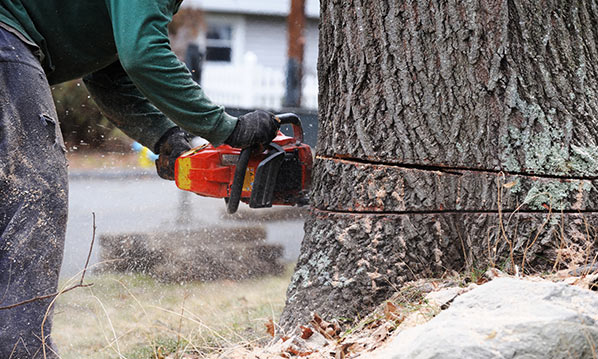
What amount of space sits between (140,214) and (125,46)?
11.8ft

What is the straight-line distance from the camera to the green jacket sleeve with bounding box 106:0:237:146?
80.4 inches

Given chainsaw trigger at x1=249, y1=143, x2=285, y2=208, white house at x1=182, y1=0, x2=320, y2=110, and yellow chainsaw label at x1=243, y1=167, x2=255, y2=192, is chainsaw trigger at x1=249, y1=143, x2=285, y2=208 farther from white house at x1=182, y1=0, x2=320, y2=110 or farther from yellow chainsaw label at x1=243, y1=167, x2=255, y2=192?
white house at x1=182, y1=0, x2=320, y2=110

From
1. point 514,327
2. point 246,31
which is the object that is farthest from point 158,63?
point 246,31

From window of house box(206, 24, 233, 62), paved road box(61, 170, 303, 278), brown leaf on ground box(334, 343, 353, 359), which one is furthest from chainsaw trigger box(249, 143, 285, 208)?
window of house box(206, 24, 233, 62)

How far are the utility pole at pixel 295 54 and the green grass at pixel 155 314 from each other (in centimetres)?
767

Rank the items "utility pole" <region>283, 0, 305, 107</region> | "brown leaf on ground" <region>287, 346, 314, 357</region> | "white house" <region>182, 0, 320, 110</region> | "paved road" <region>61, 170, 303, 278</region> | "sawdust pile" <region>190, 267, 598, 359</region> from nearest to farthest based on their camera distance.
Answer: "sawdust pile" <region>190, 267, 598, 359</region>, "brown leaf on ground" <region>287, 346, 314, 357</region>, "paved road" <region>61, 170, 303, 278</region>, "utility pole" <region>283, 0, 305, 107</region>, "white house" <region>182, 0, 320, 110</region>

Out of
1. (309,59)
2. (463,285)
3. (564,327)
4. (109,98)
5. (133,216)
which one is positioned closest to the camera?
(564,327)

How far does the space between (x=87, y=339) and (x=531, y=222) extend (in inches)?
89.5

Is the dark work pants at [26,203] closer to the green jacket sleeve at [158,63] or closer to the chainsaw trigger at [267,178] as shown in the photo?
the green jacket sleeve at [158,63]

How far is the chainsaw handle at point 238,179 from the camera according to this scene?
2.52m

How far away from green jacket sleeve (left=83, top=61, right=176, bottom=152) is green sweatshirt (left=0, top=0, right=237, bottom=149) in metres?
0.29

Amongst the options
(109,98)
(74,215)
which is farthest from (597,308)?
(74,215)

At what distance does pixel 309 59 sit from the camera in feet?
40.7

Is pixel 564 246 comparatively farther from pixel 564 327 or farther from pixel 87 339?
pixel 87 339
